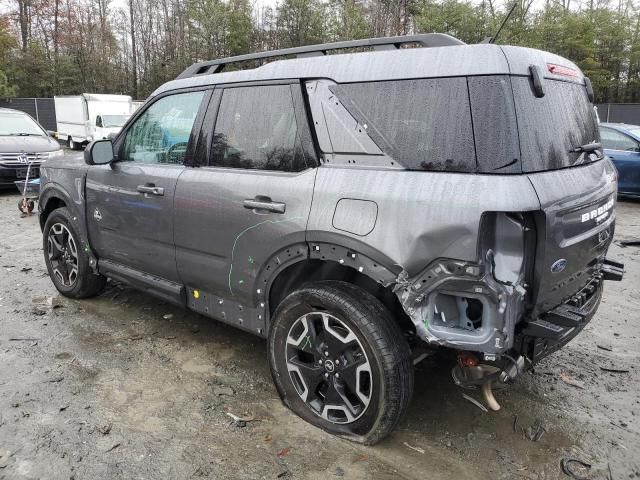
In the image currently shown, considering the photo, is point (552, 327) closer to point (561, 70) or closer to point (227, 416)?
point (561, 70)

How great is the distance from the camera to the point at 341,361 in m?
2.82

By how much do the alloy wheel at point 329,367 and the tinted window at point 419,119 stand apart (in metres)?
0.96

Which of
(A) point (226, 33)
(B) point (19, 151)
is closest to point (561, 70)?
(B) point (19, 151)

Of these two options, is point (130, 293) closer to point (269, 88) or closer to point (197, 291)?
point (197, 291)

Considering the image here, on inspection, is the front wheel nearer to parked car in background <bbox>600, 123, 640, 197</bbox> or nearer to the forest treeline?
parked car in background <bbox>600, 123, 640, 197</bbox>

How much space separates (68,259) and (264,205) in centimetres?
280

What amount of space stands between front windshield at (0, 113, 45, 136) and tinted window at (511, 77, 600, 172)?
463 inches

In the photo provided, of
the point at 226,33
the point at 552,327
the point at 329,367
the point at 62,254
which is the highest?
the point at 226,33

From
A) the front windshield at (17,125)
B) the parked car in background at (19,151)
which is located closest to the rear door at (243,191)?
the parked car in background at (19,151)

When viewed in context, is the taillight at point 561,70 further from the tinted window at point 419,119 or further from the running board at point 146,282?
the running board at point 146,282

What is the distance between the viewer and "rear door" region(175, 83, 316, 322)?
2965mm

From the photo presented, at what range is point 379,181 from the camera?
260 centimetres

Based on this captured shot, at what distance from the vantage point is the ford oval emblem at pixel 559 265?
2.46 m

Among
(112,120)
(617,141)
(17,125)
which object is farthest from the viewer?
(112,120)
